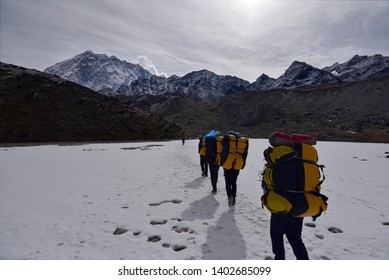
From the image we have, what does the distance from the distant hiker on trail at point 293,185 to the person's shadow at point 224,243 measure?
1366 mm

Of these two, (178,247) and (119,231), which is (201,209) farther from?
(119,231)

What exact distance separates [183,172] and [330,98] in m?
105

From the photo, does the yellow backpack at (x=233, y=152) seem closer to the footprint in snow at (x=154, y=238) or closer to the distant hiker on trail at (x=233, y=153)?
the distant hiker on trail at (x=233, y=153)

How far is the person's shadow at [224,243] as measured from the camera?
511 cm

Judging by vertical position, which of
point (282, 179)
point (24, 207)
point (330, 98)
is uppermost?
point (330, 98)

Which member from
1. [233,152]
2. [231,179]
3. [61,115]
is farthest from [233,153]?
[61,115]

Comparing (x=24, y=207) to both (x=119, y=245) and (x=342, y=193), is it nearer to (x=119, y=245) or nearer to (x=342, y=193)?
(x=119, y=245)

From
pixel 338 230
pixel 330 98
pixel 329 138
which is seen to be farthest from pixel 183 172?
pixel 330 98

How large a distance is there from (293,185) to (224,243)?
2.55m

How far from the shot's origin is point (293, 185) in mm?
3939

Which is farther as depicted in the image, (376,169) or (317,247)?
(376,169)

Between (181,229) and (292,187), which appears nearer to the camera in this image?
(292,187)

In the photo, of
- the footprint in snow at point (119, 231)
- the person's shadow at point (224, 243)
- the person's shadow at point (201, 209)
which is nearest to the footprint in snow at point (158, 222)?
the person's shadow at point (201, 209)
